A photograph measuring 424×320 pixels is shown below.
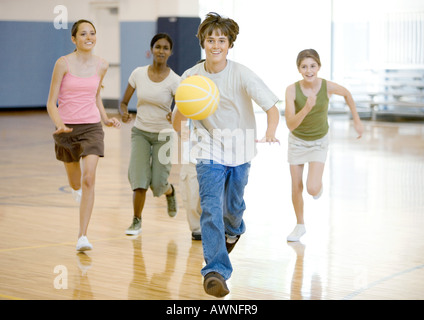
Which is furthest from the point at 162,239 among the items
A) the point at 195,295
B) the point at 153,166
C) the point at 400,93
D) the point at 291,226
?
the point at 400,93

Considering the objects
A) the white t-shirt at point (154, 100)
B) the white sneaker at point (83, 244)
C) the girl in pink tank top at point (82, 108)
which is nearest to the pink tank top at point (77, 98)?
the girl in pink tank top at point (82, 108)

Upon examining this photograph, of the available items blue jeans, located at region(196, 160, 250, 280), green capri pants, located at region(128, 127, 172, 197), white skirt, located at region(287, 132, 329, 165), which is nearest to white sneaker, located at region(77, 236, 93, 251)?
green capri pants, located at region(128, 127, 172, 197)

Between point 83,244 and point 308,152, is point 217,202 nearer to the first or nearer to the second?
point 83,244

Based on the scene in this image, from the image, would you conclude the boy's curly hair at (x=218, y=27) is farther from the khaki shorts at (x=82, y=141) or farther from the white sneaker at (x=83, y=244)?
the white sneaker at (x=83, y=244)

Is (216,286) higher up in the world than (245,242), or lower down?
higher up

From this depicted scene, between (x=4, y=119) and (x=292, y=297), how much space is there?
56.4 feet

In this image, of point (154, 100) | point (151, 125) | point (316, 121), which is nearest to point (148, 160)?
point (151, 125)

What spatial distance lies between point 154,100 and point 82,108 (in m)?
0.83

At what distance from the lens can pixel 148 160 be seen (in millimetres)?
6977

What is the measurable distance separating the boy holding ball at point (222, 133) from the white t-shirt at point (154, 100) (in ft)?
6.37

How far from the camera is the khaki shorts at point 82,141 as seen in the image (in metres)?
6.17

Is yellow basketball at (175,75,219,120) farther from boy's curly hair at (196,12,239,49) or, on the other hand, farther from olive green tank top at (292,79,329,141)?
olive green tank top at (292,79,329,141)

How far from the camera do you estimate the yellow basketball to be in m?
4.53
